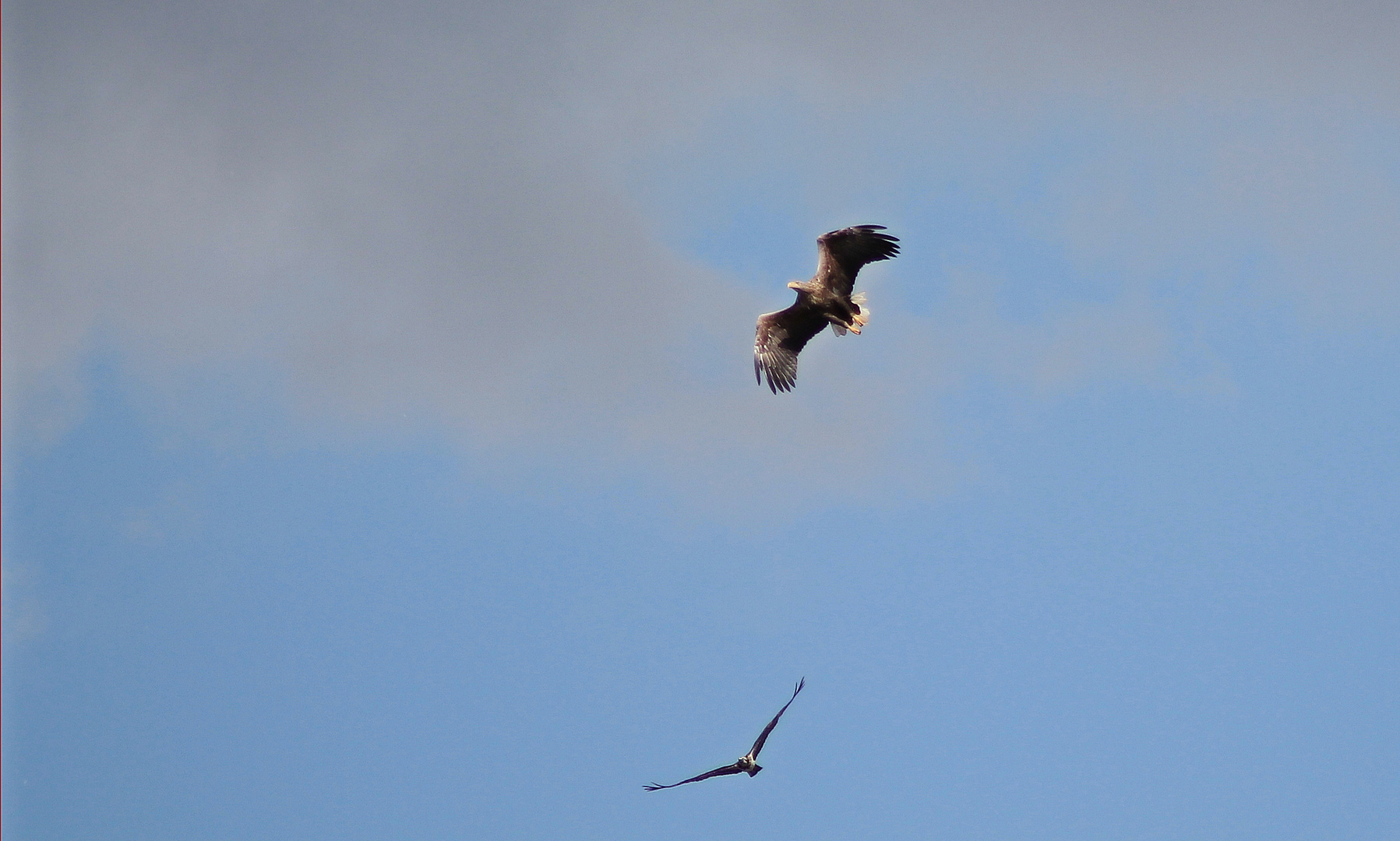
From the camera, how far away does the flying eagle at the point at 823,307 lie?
32.0m

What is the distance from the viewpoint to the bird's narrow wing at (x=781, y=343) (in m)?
34.5

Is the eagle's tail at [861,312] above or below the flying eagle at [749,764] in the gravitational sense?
above

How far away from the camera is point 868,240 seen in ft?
104

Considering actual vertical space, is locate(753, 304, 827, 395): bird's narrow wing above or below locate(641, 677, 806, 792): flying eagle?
above

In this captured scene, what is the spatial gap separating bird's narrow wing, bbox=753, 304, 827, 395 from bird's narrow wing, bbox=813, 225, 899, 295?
167cm

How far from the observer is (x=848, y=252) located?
1272 inches

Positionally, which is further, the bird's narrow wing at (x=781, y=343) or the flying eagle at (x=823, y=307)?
the bird's narrow wing at (x=781, y=343)

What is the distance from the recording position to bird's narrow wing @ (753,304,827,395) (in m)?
34.5

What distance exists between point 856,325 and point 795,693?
10171mm

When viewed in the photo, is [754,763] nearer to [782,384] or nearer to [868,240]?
[782,384]

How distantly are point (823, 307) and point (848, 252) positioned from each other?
1.92 meters

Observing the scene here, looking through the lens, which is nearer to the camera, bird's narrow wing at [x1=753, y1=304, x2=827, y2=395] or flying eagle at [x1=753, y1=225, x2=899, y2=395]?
flying eagle at [x1=753, y1=225, x2=899, y2=395]

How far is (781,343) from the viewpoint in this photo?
34875mm

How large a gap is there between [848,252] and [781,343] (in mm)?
3810
